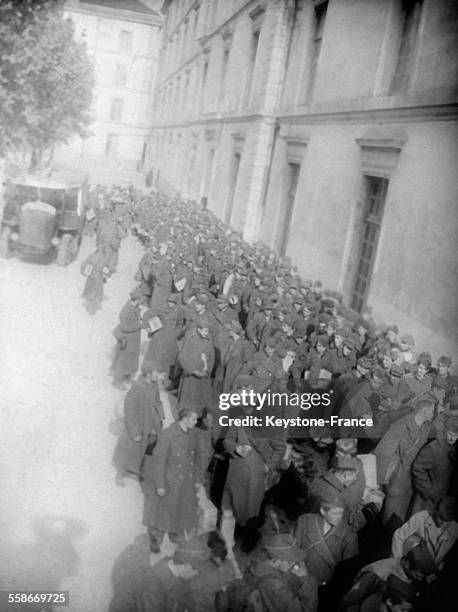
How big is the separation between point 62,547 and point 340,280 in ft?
29.1

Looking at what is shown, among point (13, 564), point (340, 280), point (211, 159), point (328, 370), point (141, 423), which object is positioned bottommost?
point (13, 564)

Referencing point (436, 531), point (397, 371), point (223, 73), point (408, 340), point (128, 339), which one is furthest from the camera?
point (223, 73)

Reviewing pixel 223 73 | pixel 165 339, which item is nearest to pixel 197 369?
pixel 165 339

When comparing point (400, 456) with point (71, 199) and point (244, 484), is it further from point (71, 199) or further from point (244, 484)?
point (71, 199)

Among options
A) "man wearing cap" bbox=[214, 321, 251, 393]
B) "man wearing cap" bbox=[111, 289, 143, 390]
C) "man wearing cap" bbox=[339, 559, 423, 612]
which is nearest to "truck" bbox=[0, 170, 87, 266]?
"man wearing cap" bbox=[111, 289, 143, 390]

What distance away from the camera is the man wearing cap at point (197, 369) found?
24.5ft

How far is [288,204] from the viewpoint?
54.8 ft

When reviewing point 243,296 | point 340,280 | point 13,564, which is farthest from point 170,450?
point 340,280

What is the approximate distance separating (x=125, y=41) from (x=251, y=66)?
13.6 metres

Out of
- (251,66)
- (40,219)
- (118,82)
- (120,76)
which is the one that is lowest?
(40,219)

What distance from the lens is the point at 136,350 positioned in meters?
8.37

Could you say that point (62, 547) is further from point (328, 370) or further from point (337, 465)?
point (328, 370)

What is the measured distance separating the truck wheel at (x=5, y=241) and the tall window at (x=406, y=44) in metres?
9.53

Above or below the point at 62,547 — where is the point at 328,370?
above
